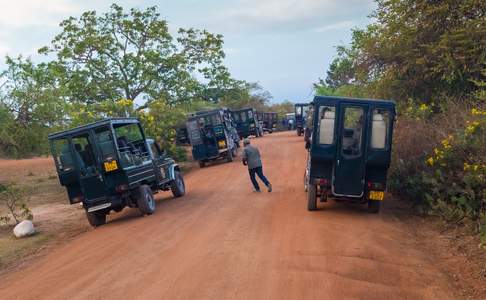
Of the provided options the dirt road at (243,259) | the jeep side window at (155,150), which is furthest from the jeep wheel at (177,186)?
the dirt road at (243,259)

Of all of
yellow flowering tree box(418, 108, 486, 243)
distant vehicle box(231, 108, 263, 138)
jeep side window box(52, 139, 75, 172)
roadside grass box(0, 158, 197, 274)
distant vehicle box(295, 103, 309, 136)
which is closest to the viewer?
yellow flowering tree box(418, 108, 486, 243)

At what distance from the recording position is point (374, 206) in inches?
500

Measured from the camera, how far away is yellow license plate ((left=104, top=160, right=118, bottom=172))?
1391cm

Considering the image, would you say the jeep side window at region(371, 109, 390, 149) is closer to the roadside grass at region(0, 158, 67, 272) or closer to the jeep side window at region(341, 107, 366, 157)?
the jeep side window at region(341, 107, 366, 157)

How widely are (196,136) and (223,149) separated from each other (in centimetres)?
153

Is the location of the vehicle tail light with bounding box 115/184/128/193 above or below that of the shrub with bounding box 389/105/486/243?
below

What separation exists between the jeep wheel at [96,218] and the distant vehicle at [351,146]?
5666mm

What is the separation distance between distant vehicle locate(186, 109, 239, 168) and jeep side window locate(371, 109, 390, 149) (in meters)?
15.1

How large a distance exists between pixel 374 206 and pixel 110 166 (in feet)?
20.9

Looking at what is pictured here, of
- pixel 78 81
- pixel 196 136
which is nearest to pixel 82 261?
pixel 196 136

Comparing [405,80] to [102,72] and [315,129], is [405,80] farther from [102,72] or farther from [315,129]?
[102,72]

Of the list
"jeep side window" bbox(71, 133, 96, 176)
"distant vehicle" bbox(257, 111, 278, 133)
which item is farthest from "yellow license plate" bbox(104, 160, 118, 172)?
"distant vehicle" bbox(257, 111, 278, 133)

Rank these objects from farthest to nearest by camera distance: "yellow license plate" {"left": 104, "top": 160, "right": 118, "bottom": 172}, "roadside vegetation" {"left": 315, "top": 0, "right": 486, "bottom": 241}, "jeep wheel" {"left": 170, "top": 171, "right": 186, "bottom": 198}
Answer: "jeep wheel" {"left": 170, "top": 171, "right": 186, "bottom": 198} → "yellow license plate" {"left": 104, "top": 160, "right": 118, "bottom": 172} → "roadside vegetation" {"left": 315, "top": 0, "right": 486, "bottom": 241}

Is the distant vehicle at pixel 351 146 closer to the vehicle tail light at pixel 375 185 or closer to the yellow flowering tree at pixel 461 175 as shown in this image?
the vehicle tail light at pixel 375 185
